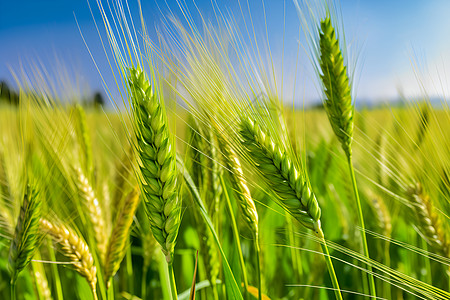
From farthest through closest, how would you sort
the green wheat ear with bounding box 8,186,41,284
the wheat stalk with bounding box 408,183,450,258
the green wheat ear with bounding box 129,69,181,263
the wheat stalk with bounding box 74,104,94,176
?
the wheat stalk with bounding box 74,104,94,176, the wheat stalk with bounding box 408,183,450,258, the green wheat ear with bounding box 8,186,41,284, the green wheat ear with bounding box 129,69,181,263

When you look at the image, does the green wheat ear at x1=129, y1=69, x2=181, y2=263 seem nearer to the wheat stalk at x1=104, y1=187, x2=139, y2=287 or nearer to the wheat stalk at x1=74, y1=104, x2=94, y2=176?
the wheat stalk at x1=104, y1=187, x2=139, y2=287

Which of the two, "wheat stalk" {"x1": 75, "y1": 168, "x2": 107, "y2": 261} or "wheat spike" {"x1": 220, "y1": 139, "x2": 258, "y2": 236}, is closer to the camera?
"wheat spike" {"x1": 220, "y1": 139, "x2": 258, "y2": 236}

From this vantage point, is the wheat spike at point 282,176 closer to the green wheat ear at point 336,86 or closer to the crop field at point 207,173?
the crop field at point 207,173

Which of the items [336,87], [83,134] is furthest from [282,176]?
[83,134]

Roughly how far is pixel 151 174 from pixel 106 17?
0.29m

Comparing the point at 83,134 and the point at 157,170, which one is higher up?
the point at 83,134

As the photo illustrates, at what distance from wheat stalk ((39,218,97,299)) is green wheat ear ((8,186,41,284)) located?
0.20 ft

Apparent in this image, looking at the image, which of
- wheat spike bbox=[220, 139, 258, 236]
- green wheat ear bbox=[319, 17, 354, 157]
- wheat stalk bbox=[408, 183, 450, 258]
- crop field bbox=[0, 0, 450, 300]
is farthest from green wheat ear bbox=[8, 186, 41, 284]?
wheat stalk bbox=[408, 183, 450, 258]

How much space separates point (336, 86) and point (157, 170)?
0.44 metres

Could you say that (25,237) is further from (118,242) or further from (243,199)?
(243,199)

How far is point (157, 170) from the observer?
20.5 inches

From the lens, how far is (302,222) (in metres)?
0.55

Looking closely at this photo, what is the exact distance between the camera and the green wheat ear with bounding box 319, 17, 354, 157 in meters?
0.73

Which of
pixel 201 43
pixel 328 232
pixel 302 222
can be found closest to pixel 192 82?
pixel 201 43
